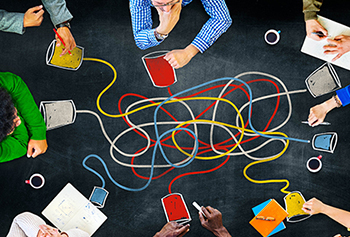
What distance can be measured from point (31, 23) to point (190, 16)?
140 centimetres

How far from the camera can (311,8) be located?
1.97m

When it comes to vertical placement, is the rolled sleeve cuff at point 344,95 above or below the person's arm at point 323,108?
above

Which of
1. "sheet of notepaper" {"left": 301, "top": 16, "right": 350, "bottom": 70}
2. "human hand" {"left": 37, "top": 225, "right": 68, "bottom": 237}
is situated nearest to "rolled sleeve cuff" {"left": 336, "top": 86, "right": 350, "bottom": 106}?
"sheet of notepaper" {"left": 301, "top": 16, "right": 350, "bottom": 70}

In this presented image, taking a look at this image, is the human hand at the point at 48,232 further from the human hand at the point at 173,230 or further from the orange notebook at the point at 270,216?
the orange notebook at the point at 270,216

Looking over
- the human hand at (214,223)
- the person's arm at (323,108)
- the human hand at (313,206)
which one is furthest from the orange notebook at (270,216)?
the person's arm at (323,108)

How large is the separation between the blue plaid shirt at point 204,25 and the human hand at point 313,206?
166cm

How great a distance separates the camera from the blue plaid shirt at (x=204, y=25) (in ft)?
6.20

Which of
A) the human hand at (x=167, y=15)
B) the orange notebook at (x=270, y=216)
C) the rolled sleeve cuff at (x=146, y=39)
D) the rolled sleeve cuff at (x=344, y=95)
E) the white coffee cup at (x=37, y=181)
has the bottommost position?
the orange notebook at (x=270, y=216)

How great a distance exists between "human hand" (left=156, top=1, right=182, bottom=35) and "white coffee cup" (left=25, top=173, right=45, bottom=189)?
1673 millimetres

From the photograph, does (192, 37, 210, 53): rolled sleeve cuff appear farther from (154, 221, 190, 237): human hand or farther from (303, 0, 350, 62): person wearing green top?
(154, 221, 190, 237): human hand

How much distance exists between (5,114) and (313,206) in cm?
252

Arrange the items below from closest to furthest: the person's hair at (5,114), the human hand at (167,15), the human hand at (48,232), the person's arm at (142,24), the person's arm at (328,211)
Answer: the person's hair at (5,114), the human hand at (167,15), the person's arm at (142,24), the human hand at (48,232), the person's arm at (328,211)

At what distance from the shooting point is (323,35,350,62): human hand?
6.51 ft

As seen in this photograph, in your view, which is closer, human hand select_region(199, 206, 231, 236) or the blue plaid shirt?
the blue plaid shirt
